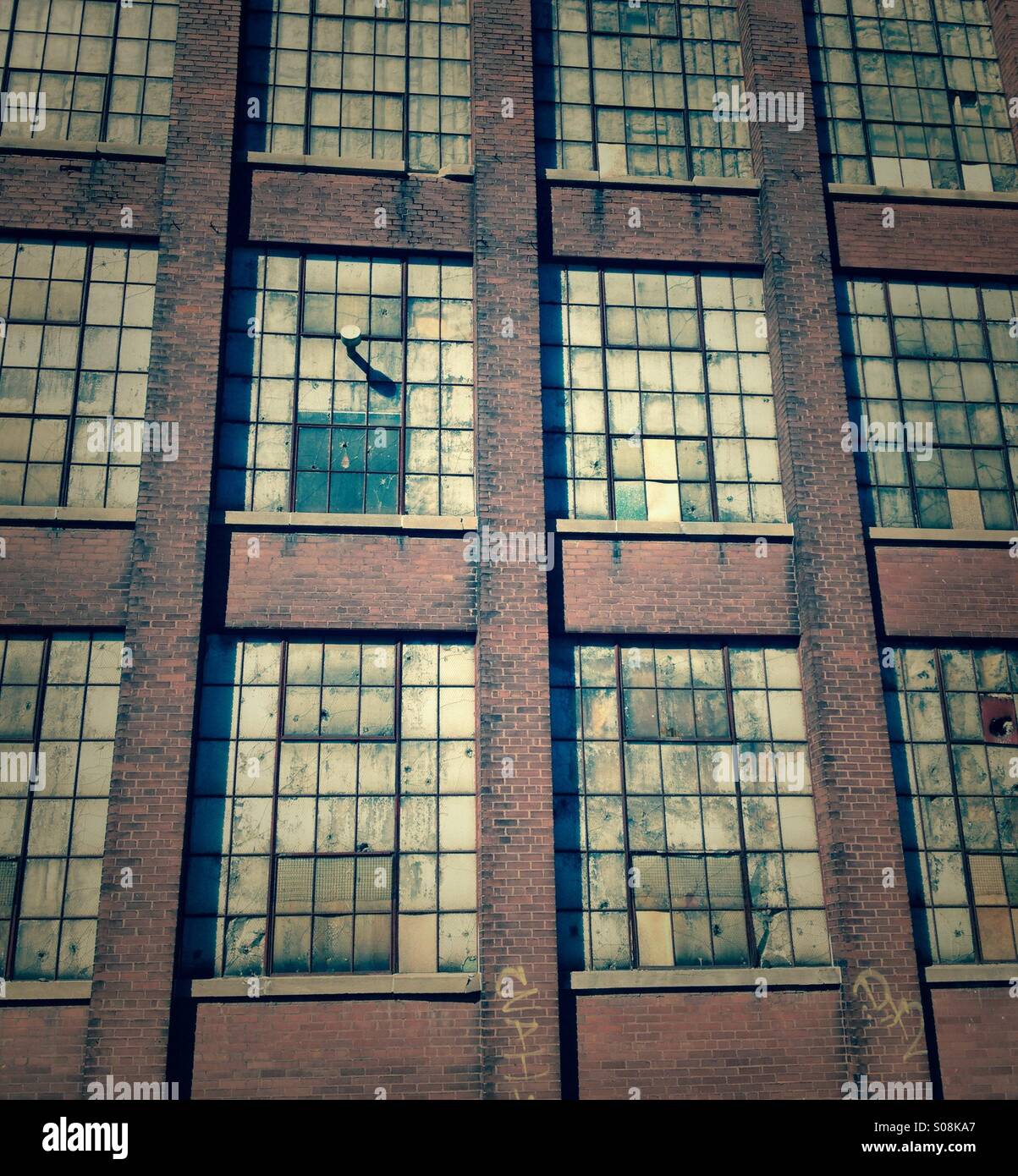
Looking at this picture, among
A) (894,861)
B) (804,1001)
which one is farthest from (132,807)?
(894,861)

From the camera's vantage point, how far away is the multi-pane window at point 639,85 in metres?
11.2

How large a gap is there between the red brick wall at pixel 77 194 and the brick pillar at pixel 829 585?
24.0 ft

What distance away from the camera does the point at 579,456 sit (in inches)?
399

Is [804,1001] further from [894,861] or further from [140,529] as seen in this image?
[140,529]

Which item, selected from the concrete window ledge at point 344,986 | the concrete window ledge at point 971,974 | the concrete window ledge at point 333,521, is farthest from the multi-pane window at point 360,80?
the concrete window ledge at point 971,974

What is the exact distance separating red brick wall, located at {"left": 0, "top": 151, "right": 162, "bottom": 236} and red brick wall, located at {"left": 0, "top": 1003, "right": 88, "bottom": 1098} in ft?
26.5

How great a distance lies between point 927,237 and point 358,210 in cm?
696

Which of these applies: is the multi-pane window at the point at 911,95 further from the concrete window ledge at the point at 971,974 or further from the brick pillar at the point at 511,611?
the concrete window ledge at the point at 971,974

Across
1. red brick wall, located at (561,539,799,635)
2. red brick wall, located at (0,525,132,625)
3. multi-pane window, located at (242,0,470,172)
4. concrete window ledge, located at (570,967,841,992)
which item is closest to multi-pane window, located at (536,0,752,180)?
multi-pane window, located at (242,0,470,172)

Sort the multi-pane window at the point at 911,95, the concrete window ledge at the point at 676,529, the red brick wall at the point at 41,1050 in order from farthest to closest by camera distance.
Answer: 1. the multi-pane window at the point at 911,95
2. the concrete window ledge at the point at 676,529
3. the red brick wall at the point at 41,1050

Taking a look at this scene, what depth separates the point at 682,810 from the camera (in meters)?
9.13

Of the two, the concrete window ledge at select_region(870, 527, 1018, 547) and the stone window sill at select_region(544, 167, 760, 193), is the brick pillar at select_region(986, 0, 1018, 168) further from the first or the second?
the concrete window ledge at select_region(870, 527, 1018, 547)

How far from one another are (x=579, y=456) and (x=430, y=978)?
5.61 metres

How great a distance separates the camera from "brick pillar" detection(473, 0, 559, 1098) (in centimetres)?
819
